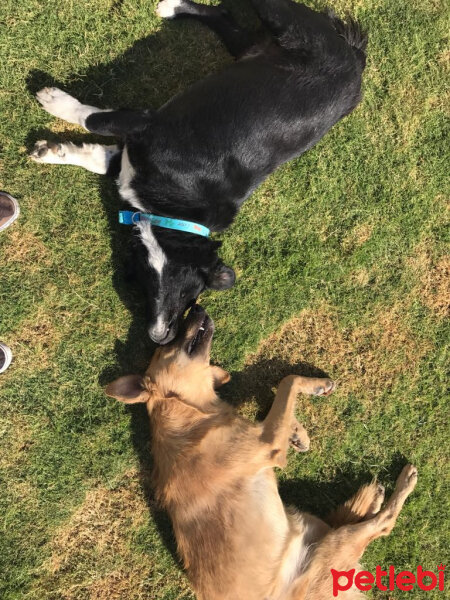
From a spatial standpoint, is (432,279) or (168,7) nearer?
(168,7)

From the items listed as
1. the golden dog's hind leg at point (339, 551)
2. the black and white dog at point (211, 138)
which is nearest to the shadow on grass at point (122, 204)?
the black and white dog at point (211, 138)

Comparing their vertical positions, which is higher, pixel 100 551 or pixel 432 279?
pixel 432 279

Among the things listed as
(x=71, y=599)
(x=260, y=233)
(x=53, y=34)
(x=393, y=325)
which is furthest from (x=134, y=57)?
(x=71, y=599)

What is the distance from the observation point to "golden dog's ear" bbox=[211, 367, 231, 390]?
445 cm

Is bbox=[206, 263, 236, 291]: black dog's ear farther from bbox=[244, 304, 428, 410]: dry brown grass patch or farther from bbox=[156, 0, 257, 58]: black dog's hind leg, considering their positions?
bbox=[156, 0, 257, 58]: black dog's hind leg

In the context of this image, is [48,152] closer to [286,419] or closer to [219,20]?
[219,20]

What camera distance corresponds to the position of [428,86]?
507 cm

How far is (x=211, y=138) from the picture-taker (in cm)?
373

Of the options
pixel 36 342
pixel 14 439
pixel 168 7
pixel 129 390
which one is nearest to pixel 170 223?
pixel 129 390

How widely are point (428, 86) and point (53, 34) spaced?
→ 3658 millimetres

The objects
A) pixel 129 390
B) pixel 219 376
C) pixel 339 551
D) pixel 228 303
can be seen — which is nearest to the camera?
pixel 129 390

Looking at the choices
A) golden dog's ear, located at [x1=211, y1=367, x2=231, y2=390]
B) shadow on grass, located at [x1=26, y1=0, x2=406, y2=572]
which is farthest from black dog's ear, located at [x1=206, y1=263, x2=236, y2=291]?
golden dog's ear, located at [x1=211, y1=367, x2=231, y2=390]

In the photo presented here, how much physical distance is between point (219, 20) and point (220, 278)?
240 cm

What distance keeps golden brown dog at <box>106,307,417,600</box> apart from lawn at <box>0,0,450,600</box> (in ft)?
1.89
